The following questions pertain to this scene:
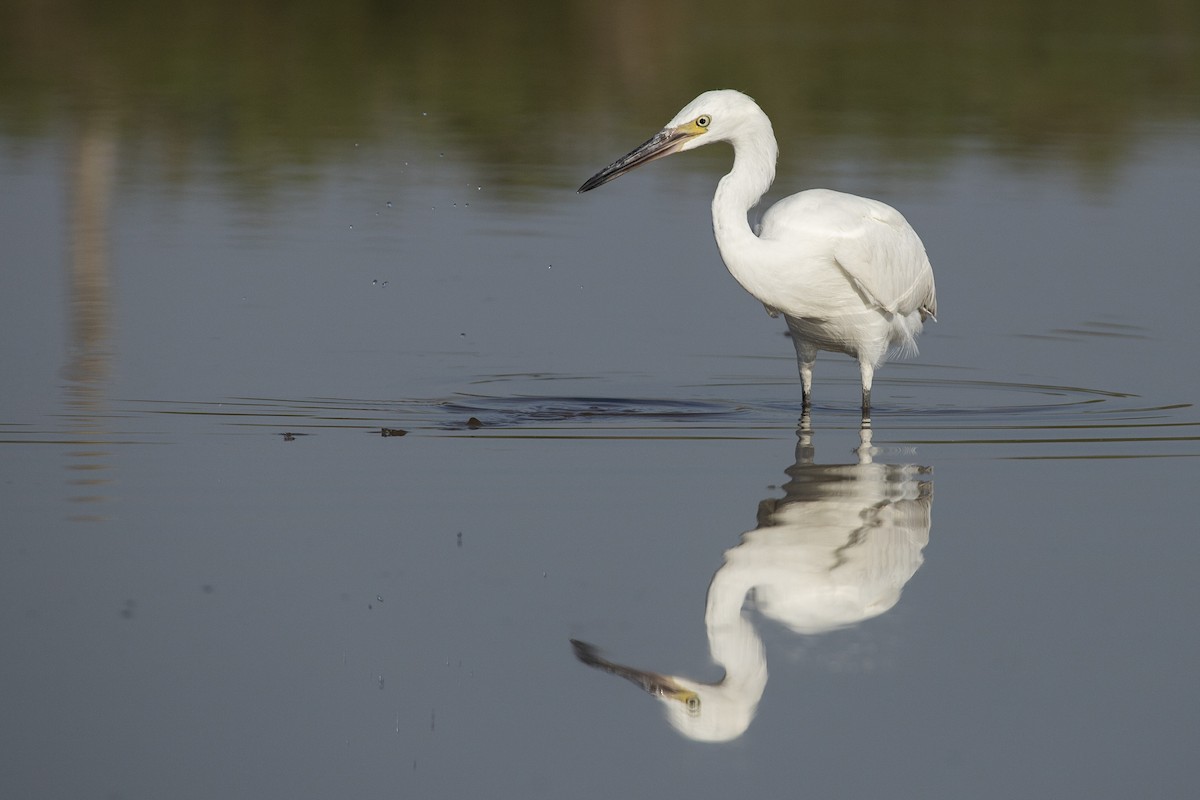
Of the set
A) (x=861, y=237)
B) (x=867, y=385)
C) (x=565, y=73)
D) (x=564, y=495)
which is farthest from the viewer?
(x=565, y=73)

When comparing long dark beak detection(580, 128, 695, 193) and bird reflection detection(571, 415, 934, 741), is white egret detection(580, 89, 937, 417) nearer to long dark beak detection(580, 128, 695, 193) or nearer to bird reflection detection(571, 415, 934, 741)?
long dark beak detection(580, 128, 695, 193)

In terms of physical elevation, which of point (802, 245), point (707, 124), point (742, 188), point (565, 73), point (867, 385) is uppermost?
point (565, 73)

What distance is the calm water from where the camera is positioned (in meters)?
4.84

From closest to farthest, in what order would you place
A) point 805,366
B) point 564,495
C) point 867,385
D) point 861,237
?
point 564,495
point 861,237
point 867,385
point 805,366

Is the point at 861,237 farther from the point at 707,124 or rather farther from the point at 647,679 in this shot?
the point at 647,679

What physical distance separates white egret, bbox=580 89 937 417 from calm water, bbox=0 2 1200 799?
47 cm

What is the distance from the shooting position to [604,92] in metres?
24.6

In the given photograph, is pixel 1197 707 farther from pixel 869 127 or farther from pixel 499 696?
pixel 869 127

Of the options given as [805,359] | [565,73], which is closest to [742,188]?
[805,359]

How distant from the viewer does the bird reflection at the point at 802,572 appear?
201 inches

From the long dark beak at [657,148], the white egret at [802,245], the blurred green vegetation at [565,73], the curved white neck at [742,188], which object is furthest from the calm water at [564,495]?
the blurred green vegetation at [565,73]

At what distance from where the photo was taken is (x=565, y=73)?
27.9m

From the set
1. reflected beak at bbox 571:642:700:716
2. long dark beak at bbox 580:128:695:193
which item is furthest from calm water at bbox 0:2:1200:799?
long dark beak at bbox 580:128:695:193

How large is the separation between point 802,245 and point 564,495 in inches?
83.4
